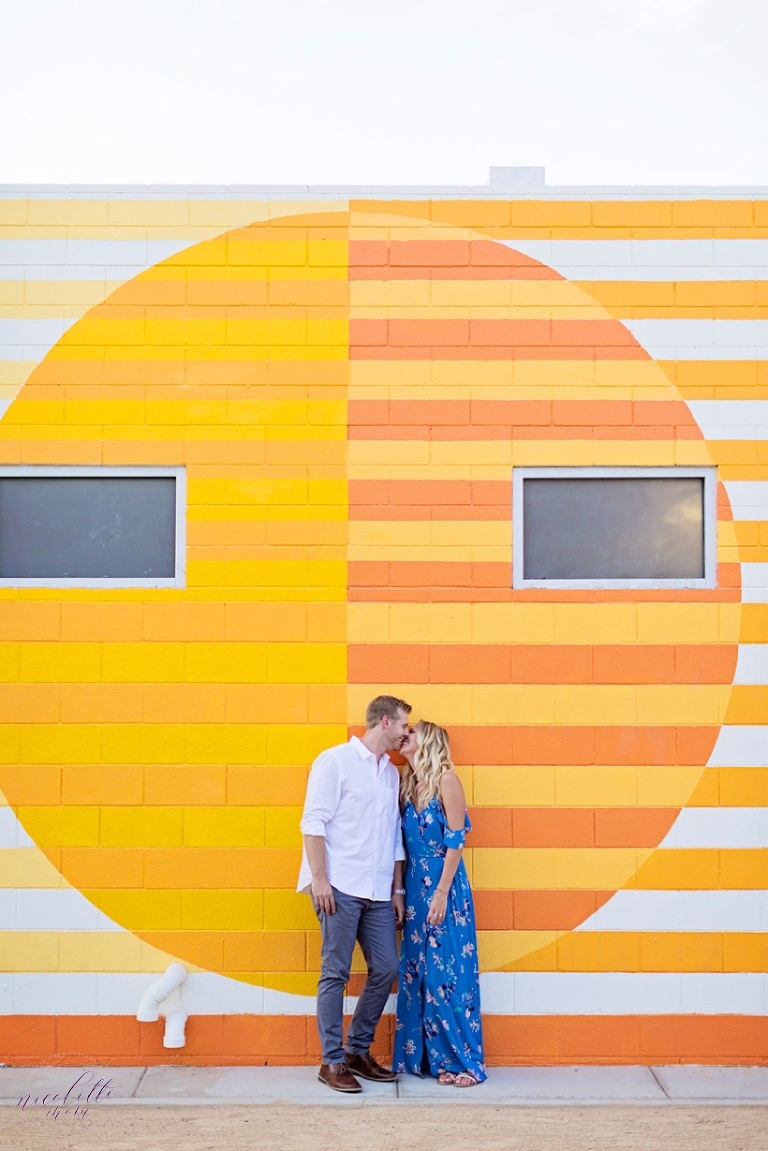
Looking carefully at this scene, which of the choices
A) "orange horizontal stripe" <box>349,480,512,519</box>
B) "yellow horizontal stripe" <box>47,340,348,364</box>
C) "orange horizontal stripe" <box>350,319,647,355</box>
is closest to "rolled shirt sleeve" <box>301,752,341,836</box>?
"orange horizontal stripe" <box>349,480,512,519</box>

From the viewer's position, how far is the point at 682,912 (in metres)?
5.24

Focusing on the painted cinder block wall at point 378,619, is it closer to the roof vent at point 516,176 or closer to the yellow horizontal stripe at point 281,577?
the yellow horizontal stripe at point 281,577

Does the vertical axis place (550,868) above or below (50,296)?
below

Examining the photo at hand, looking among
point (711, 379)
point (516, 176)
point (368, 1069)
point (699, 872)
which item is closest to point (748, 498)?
point (711, 379)

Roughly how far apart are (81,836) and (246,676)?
1.19 metres

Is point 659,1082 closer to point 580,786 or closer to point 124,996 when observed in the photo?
point 580,786

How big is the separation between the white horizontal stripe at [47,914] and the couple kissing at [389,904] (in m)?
1.15

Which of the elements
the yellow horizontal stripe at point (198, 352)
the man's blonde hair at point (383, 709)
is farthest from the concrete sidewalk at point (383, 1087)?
the yellow horizontal stripe at point (198, 352)

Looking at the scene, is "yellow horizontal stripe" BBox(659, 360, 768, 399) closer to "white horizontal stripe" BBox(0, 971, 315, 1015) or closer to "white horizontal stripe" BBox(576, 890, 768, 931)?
"white horizontal stripe" BBox(576, 890, 768, 931)

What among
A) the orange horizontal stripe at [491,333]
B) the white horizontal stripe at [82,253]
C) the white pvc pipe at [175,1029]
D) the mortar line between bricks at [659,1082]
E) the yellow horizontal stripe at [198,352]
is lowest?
the mortar line between bricks at [659,1082]

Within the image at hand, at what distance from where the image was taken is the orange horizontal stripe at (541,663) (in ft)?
17.4

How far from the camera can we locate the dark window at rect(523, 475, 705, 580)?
5.42 m

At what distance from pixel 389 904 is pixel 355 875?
10.2 inches

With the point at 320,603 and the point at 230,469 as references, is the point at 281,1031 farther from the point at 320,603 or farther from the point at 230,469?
the point at 230,469
